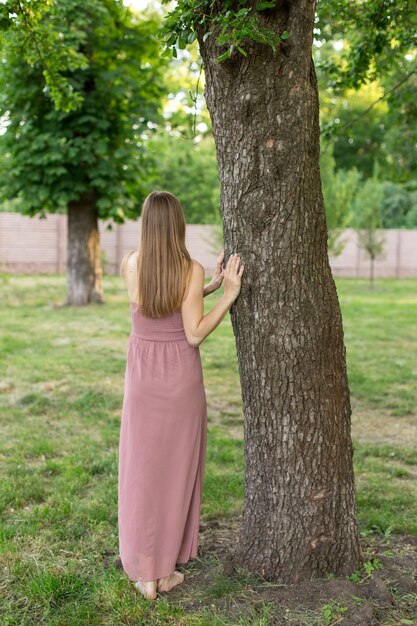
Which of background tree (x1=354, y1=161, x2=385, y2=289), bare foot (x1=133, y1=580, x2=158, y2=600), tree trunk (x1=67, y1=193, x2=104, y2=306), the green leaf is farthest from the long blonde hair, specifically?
background tree (x1=354, y1=161, x2=385, y2=289)

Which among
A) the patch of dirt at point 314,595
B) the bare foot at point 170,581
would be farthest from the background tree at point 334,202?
the bare foot at point 170,581

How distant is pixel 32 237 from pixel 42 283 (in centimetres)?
380

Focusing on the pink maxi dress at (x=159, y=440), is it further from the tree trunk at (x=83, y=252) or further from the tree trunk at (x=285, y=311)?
the tree trunk at (x=83, y=252)

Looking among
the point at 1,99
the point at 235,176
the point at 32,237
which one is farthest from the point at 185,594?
the point at 32,237

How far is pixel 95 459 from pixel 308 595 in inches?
102

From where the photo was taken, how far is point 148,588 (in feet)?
10.9

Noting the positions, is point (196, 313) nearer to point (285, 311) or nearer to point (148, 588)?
point (285, 311)

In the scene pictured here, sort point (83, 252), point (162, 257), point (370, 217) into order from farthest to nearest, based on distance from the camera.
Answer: point (370, 217) → point (83, 252) → point (162, 257)

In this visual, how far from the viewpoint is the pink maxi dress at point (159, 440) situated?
11.1ft

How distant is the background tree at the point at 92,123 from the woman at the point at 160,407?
10.2m

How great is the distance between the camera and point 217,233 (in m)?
21.4

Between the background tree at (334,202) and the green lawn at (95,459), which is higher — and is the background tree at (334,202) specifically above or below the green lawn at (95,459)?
above

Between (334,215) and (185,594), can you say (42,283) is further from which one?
(185,594)

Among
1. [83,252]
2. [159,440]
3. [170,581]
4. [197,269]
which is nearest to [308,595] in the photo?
[170,581]
